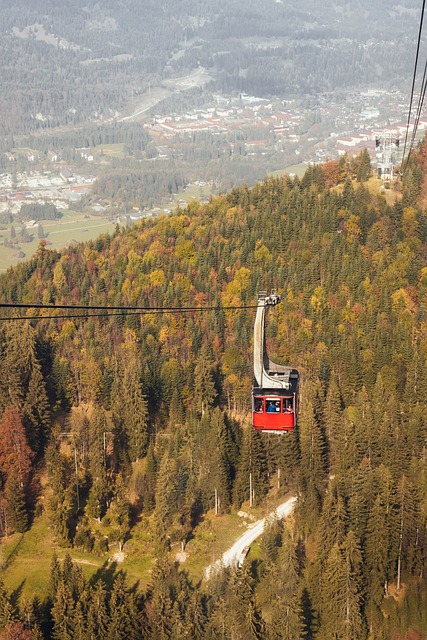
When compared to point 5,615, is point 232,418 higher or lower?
lower

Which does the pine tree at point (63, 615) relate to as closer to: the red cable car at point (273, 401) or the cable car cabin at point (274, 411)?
the red cable car at point (273, 401)

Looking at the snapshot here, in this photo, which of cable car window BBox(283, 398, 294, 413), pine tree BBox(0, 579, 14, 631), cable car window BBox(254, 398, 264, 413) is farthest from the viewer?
pine tree BBox(0, 579, 14, 631)

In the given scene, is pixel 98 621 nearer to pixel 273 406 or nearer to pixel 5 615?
pixel 5 615

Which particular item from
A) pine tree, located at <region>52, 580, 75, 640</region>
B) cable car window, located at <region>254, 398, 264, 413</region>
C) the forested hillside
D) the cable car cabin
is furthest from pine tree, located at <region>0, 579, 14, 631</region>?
cable car window, located at <region>254, 398, 264, 413</region>

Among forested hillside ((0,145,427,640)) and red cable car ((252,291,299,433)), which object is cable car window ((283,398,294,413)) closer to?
red cable car ((252,291,299,433))

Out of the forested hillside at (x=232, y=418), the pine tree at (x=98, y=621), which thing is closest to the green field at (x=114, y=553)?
the forested hillside at (x=232, y=418)

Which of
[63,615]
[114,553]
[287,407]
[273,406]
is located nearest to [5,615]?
[63,615]
